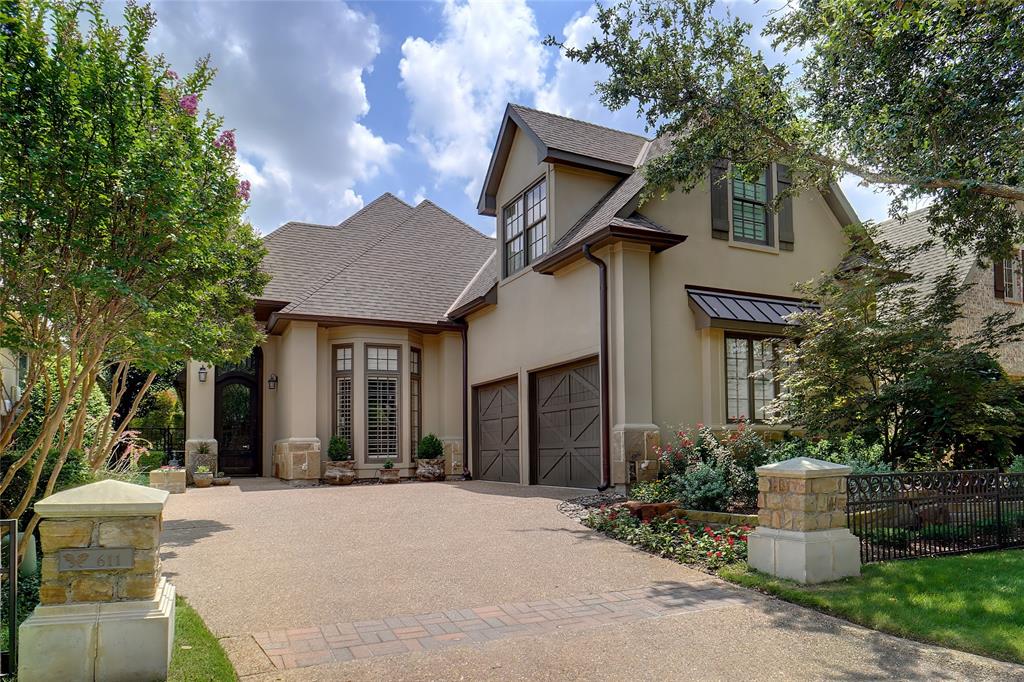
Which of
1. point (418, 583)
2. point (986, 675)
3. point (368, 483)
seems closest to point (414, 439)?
point (368, 483)

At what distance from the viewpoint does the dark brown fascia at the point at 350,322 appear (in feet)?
55.2

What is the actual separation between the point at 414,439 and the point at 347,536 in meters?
9.30

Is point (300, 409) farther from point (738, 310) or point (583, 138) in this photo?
point (738, 310)

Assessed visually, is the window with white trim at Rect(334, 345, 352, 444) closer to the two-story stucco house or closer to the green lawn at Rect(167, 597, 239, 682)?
the two-story stucco house

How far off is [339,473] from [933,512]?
485 inches

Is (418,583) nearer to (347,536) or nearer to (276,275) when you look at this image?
(347,536)

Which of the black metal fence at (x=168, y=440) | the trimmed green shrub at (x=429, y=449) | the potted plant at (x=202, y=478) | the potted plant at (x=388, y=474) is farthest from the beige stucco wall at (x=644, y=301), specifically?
the black metal fence at (x=168, y=440)

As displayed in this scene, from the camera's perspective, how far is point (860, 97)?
923 centimetres

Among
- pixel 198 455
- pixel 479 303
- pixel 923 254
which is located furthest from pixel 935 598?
pixel 923 254

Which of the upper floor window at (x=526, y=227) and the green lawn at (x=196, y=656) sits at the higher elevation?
the upper floor window at (x=526, y=227)

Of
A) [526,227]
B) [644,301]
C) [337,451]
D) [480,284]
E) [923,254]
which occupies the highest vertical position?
[923,254]

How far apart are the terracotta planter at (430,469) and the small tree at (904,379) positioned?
926cm

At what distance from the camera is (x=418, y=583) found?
21.8 ft

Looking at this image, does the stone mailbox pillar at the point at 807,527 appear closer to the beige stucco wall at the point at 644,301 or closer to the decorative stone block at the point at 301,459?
the beige stucco wall at the point at 644,301
